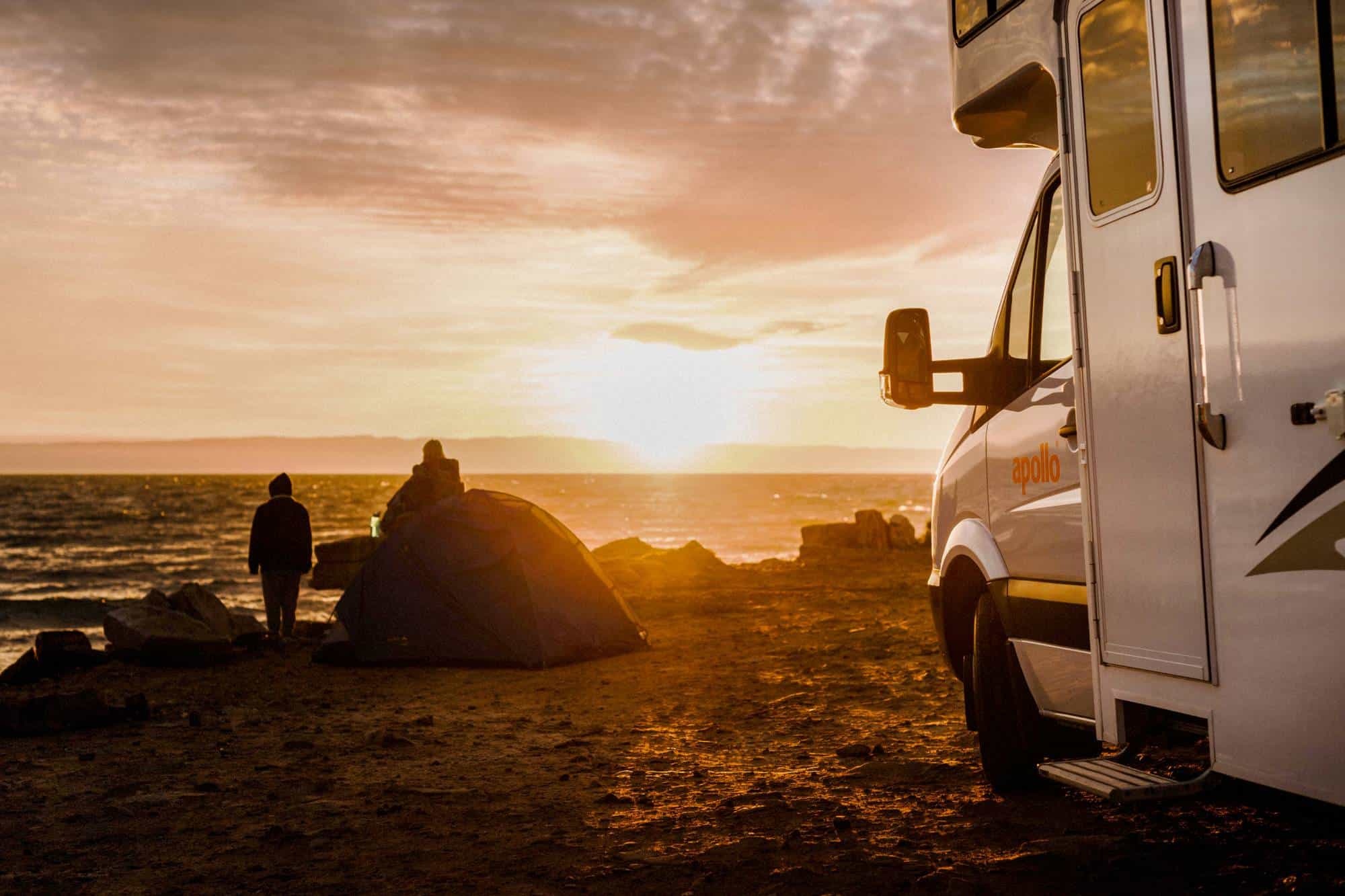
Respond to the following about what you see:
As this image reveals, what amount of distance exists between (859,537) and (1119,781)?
21.0 metres

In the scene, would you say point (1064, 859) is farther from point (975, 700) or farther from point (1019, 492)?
point (1019, 492)

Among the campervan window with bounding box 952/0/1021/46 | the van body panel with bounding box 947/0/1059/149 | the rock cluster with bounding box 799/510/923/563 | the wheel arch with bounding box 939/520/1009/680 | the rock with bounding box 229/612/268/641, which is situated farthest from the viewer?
the rock cluster with bounding box 799/510/923/563

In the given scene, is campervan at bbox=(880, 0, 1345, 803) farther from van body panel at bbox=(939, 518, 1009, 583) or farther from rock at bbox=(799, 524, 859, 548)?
rock at bbox=(799, 524, 859, 548)

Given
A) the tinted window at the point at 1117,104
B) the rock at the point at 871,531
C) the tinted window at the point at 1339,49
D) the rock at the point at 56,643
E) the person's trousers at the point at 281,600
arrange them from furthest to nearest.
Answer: the rock at the point at 871,531 < the person's trousers at the point at 281,600 < the rock at the point at 56,643 < the tinted window at the point at 1117,104 < the tinted window at the point at 1339,49

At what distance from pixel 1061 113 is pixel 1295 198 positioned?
1.38 meters

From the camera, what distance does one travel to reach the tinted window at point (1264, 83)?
2.89 meters

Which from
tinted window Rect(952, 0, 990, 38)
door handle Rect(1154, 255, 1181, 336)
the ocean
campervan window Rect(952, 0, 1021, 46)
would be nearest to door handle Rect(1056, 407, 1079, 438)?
door handle Rect(1154, 255, 1181, 336)

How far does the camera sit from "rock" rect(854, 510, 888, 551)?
24.3 meters

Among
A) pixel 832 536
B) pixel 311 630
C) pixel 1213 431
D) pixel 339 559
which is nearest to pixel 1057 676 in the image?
pixel 1213 431

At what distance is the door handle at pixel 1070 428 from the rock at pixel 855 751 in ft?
9.29

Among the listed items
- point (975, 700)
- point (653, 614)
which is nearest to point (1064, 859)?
point (975, 700)

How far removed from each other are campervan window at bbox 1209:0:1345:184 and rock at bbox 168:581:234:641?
475 inches

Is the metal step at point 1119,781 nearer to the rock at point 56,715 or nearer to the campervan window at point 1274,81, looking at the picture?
the campervan window at point 1274,81

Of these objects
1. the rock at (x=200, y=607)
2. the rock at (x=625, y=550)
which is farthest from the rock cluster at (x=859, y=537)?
the rock at (x=200, y=607)
